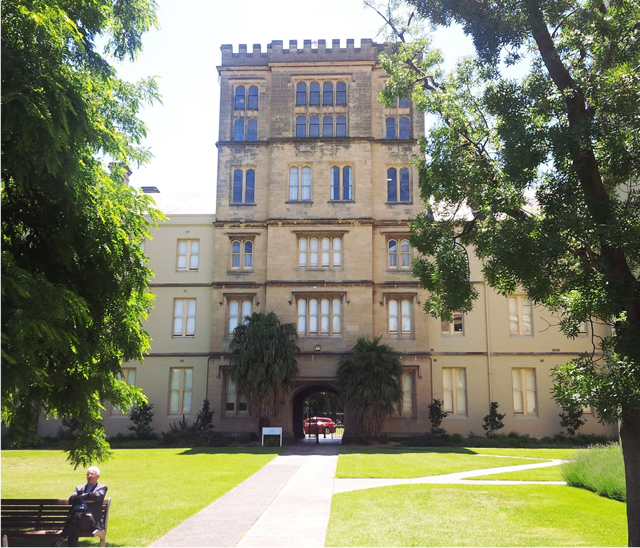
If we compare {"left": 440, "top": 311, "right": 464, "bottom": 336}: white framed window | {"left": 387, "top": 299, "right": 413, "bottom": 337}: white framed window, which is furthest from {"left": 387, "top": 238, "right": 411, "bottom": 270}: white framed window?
{"left": 440, "top": 311, "right": 464, "bottom": 336}: white framed window

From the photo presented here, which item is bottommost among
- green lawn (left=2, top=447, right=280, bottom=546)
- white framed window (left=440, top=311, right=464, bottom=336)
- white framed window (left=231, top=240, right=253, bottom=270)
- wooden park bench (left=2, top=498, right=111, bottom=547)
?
green lawn (left=2, top=447, right=280, bottom=546)

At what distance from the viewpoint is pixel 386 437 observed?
30.7 metres

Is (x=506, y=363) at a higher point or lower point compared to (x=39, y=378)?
higher

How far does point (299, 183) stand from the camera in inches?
1367

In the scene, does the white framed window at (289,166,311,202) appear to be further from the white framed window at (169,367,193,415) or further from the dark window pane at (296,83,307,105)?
the white framed window at (169,367,193,415)

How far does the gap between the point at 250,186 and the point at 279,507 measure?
24.5m

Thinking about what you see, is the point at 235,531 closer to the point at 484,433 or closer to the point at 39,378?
the point at 39,378

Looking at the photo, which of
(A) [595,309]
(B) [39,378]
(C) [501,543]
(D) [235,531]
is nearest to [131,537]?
(D) [235,531]

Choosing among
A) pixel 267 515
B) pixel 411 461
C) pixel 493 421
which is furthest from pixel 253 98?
pixel 267 515

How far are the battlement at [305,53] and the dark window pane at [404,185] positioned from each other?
21.3 ft

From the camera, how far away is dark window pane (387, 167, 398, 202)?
34.8 m

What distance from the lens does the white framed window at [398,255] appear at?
34.0m

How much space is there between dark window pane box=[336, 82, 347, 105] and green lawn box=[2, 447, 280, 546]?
62.2 feet

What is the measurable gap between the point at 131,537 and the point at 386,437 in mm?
21890
